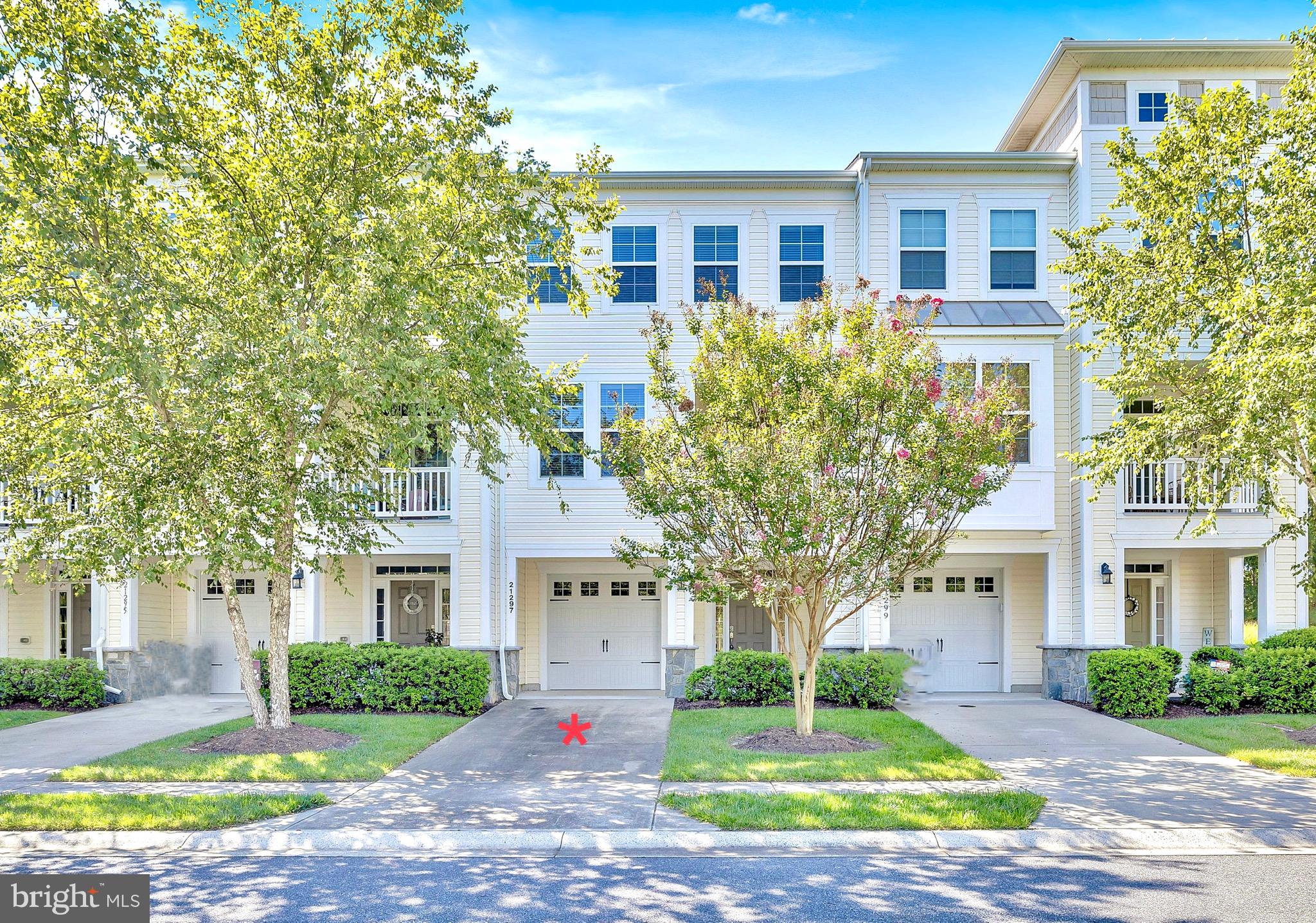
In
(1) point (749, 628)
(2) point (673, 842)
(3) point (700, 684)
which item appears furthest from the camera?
(1) point (749, 628)

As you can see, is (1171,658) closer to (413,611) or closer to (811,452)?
(811,452)

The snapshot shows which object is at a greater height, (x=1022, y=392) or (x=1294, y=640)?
(x=1022, y=392)

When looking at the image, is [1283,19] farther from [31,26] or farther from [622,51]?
[31,26]

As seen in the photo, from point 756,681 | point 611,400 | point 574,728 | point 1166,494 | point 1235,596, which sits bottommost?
point 574,728

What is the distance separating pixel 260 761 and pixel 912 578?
1209 centimetres

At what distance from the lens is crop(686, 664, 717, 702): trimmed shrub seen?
1560 cm

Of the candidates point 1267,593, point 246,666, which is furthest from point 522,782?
point 1267,593

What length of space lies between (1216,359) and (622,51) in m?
7.91

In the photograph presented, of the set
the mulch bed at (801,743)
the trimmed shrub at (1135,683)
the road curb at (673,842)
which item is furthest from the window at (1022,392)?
the road curb at (673,842)

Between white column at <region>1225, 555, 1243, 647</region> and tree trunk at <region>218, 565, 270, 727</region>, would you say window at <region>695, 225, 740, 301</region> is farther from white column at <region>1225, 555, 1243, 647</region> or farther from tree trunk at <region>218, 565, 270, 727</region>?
white column at <region>1225, 555, 1243, 647</region>

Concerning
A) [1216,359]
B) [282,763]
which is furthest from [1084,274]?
[282,763]

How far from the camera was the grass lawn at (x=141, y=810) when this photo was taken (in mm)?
8180

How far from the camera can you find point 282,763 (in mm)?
10625

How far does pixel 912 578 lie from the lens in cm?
1842
